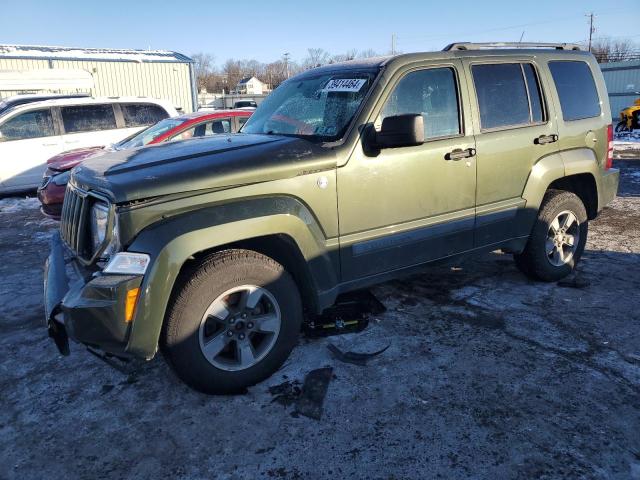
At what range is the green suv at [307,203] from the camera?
Answer: 2.64 m

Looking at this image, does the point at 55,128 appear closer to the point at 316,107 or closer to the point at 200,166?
the point at 316,107

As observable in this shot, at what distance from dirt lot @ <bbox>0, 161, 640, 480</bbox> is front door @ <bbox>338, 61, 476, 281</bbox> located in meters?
0.67

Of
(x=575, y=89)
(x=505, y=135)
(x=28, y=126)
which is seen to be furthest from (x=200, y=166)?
(x=28, y=126)

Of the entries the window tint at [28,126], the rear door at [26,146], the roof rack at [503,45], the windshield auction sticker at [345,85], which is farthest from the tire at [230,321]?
the window tint at [28,126]

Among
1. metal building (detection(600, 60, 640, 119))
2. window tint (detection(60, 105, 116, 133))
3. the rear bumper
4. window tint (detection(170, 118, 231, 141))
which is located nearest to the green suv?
the rear bumper

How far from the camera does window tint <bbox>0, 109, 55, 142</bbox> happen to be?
10008 millimetres

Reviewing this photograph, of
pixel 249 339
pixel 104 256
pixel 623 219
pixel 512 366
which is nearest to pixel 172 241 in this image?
pixel 104 256

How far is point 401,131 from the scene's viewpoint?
3.07 m

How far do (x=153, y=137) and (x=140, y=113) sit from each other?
14.1 ft

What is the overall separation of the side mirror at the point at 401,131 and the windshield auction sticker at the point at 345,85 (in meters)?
0.46

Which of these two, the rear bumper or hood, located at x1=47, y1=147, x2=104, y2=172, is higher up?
hood, located at x1=47, y1=147, x2=104, y2=172

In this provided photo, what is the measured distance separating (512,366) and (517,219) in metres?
1.45

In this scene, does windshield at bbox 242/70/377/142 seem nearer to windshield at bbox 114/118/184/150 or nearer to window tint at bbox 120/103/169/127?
windshield at bbox 114/118/184/150

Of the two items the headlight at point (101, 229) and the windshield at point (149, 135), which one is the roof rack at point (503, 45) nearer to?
the headlight at point (101, 229)
